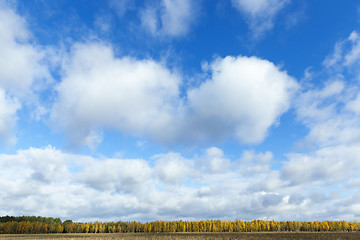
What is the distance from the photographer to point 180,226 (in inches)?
6688

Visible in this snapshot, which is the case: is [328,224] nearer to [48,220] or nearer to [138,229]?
[138,229]

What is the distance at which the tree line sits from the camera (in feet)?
529

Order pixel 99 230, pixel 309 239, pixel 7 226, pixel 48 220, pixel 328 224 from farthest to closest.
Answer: pixel 48 220 < pixel 328 224 < pixel 99 230 < pixel 7 226 < pixel 309 239

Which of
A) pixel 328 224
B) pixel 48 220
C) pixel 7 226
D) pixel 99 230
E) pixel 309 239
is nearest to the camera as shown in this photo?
pixel 309 239

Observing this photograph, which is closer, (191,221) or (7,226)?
(7,226)

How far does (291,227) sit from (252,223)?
2416cm

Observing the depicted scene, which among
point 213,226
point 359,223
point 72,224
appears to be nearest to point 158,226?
point 213,226

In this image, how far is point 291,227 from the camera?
173m

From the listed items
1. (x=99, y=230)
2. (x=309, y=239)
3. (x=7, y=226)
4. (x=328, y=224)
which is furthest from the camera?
(x=328, y=224)

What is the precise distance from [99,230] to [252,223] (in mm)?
92338

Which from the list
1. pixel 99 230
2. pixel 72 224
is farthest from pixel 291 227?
pixel 72 224

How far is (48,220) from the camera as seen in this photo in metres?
186

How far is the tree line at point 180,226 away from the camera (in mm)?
161250

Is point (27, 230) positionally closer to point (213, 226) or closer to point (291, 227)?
point (213, 226)
